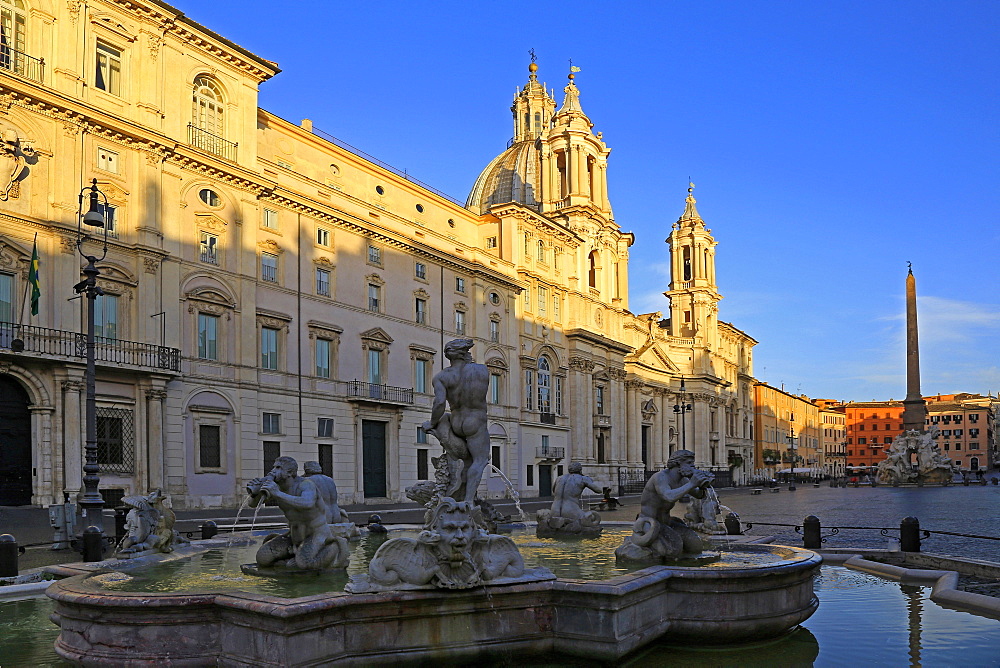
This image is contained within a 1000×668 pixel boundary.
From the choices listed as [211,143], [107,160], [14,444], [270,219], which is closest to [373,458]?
[270,219]

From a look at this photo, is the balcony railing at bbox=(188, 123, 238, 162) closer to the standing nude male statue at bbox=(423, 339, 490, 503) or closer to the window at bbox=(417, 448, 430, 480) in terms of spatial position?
the window at bbox=(417, 448, 430, 480)

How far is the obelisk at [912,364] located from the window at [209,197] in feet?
152

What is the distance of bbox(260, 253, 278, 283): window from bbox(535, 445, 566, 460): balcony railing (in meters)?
21.5

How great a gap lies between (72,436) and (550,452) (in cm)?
3074

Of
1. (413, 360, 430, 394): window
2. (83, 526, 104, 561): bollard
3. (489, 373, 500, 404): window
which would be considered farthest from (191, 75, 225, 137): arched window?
(83, 526, 104, 561): bollard

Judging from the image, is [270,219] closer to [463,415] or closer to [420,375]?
[420,375]

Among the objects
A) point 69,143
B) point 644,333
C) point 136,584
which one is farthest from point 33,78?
point 644,333

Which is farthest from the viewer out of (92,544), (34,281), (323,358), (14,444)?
(323,358)

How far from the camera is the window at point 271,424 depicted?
3159cm

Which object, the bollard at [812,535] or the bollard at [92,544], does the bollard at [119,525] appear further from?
the bollard at [812,535]

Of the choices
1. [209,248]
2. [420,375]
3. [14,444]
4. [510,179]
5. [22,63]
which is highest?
[510,179]

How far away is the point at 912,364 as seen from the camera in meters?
58.2

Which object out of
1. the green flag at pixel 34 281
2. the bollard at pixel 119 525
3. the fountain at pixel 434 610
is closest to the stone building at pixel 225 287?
the green flag at pixel 34 281

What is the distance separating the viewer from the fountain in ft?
19.5
